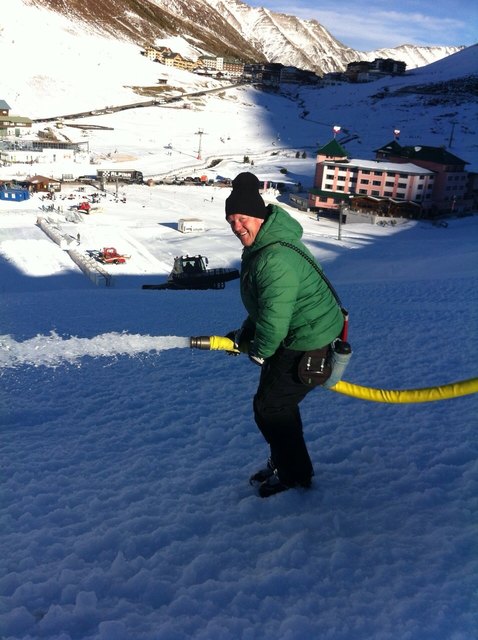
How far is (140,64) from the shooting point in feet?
392

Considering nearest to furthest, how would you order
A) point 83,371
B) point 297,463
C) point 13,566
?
point 13,566
point 297,463
point 83,371

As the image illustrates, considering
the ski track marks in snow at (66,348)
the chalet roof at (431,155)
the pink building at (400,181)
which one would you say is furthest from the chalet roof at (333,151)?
the ski track marks in snow at (66,348)

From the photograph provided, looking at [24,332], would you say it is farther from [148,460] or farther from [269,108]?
[269,108]

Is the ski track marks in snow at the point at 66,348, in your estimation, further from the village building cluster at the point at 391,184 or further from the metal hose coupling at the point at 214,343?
the village building cluster at the point at 391,184

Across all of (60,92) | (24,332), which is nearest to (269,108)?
(60,92)

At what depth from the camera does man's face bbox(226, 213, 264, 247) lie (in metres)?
2.95

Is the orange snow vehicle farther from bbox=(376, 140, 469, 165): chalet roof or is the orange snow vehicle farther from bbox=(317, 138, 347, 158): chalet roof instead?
bbox=(376, 140, 469, 165): chalet roof

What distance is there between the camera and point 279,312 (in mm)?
2965

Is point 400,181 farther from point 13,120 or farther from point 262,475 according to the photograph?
point 13,120

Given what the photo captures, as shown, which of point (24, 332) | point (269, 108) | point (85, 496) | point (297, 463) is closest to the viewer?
point (297, 463)

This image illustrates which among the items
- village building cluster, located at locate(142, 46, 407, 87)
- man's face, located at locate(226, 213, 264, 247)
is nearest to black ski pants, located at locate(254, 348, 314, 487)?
man's face, located at locate(226, 213, 264, 247)

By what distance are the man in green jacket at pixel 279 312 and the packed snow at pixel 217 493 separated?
1.72 feet

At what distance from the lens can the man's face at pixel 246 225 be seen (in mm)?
2947

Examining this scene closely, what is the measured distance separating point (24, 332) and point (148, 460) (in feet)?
16.5
